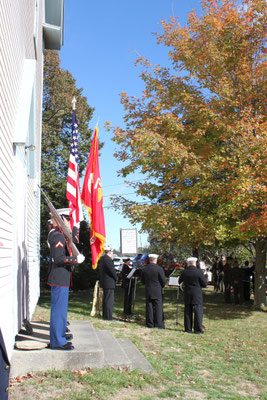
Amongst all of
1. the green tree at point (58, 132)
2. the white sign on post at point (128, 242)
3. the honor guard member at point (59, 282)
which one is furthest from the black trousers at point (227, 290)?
the white sign on post at point (128, 242)

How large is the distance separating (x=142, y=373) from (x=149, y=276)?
4736 millimetres

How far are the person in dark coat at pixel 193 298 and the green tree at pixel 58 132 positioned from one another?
13266 millimetres

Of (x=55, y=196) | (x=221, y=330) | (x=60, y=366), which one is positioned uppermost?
(x=55, y=196)

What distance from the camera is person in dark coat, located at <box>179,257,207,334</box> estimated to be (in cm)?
1006

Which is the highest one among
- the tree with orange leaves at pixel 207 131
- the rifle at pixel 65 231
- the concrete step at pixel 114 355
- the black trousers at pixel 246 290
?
the tree with orange leaves at pixel 207 131

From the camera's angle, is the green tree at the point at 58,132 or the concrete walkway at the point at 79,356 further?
the green tree at the point at 58,132

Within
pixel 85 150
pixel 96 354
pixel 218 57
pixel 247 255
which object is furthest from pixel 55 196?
pixel 96 354

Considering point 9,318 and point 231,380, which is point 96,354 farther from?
point 231,380

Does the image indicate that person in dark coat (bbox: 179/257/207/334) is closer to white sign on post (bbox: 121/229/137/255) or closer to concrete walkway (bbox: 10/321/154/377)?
concrete walkway (bbox: 10/321/154/377)

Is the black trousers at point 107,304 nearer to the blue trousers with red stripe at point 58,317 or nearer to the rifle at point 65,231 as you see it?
the blue trousers with red stripe at point 58,317

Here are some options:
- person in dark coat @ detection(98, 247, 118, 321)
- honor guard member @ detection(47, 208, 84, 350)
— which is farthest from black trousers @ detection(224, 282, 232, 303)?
honor guard member @ detection(47, 208, 84, 350)

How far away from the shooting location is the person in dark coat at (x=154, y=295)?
1045cm

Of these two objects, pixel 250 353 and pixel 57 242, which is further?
pixel 250 353

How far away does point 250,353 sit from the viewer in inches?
316
